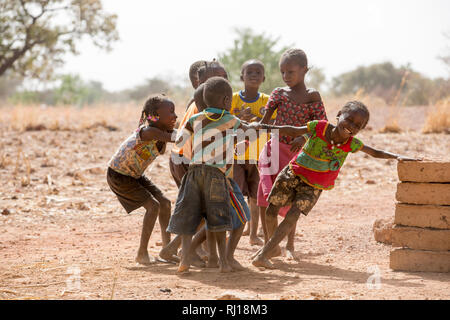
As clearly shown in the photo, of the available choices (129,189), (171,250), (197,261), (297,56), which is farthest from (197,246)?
(297,56)

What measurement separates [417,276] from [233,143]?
1.69 m

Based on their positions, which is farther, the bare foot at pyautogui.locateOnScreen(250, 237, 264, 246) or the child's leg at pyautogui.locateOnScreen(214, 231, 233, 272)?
the bare foot at pyautogui.locateOnScreen(250, 237, 264, 246)

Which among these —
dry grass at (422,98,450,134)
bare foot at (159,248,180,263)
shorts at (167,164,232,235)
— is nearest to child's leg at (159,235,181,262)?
bare foot at (159,248,180,263)

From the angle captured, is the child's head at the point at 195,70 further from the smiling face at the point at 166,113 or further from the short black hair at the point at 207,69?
the smiling face at the point at 166,113

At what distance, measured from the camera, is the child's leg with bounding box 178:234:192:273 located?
419 centimetres

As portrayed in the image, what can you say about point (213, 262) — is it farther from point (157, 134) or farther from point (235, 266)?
point (157, 134)

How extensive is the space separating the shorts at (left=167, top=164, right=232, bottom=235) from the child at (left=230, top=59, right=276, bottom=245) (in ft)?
3.95

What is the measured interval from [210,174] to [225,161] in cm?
16

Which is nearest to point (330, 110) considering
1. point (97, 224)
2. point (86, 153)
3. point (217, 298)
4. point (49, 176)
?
point (86, 153)

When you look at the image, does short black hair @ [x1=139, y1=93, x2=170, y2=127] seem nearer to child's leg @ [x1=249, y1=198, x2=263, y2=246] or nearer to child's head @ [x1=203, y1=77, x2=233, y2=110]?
child's head @ [x1=203, y1=77, x2=233, y2=110]

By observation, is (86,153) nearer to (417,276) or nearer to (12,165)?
(12,165)

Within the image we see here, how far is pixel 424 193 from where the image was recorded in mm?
A: 4418

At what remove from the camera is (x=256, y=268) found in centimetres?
446

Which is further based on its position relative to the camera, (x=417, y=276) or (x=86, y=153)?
(x=86, y=153)
